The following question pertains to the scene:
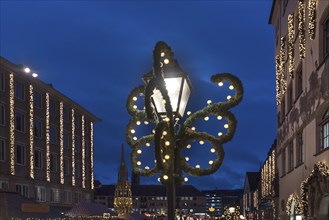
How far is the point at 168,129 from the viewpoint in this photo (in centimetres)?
756

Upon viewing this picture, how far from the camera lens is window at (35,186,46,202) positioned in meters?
46.3

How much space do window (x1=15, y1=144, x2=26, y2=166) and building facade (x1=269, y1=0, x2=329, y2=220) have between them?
20737 mm

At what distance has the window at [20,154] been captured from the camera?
4256 centimetres

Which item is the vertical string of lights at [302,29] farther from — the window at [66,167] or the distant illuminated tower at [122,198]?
the window at [66,167]

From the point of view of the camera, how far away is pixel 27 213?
54.4 feet

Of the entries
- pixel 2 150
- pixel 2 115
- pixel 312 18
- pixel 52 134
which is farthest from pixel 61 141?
pixel 312 18

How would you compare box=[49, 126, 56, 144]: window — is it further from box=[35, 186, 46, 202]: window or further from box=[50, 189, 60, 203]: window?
box=[35, 186, 46, 202]: window

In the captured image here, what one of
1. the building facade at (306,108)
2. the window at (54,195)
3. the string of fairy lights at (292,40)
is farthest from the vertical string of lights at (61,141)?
the building facade at (306,108)

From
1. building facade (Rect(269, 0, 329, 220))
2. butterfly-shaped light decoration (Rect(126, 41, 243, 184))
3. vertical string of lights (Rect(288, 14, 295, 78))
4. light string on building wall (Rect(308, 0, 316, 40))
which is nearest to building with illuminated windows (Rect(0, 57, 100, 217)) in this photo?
building facade (Rect(269, 0, 329, 220))

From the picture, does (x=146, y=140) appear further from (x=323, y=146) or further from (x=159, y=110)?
(x=323, y=146)

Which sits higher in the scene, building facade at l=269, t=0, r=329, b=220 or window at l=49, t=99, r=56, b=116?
window at l=49, t=99, r=56, b=116

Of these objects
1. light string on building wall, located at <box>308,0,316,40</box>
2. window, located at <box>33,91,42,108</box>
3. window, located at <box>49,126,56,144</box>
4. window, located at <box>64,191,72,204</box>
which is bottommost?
window, located at <box>64,191,72,204</box>

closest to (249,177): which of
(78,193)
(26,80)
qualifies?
(78,193)

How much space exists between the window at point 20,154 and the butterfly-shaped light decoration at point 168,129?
34.9m
